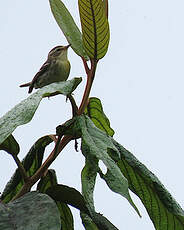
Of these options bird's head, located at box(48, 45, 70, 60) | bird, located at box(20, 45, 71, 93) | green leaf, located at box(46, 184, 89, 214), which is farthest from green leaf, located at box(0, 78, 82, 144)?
bird's head, located at box(48, 45, 70, 60)

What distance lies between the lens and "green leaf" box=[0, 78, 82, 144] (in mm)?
647

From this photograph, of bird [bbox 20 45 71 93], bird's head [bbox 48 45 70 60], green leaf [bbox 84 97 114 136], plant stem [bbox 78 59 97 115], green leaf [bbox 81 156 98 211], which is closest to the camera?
green leaf [bbox 81 156 98 211]

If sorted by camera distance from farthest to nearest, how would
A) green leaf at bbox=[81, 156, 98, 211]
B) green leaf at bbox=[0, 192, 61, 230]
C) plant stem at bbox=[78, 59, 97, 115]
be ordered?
plant stem at bbox=[78, 59, 97, 115] → green leaf at bbox=[81, 156, 98, 211] → green leaf at bbox=[0, 192, 61, 230]

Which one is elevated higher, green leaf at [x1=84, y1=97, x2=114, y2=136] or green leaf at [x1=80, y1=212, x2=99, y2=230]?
green leaf at [x1=84, y1=97, x2=114, y2=136]

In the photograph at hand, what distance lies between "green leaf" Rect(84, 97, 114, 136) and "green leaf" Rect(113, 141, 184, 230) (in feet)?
0.44

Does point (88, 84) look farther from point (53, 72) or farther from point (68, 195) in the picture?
point (53, 72)

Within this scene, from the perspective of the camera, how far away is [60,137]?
2.58ft

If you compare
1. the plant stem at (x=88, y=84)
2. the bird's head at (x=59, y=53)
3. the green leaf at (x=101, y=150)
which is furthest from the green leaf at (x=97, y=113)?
the bird's head at (x=59, y=53)

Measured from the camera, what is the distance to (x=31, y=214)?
25.0 inches

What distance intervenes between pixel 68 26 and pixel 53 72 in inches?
13.8

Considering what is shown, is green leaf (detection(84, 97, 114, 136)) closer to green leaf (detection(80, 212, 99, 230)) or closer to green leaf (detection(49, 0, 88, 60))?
green leaf (detection(49, 0, 88, 60))

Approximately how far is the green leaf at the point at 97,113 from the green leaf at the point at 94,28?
10 centimetres

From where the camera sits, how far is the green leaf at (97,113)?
964 millimetres

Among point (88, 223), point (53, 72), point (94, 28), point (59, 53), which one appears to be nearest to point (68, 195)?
point (88, 223)
